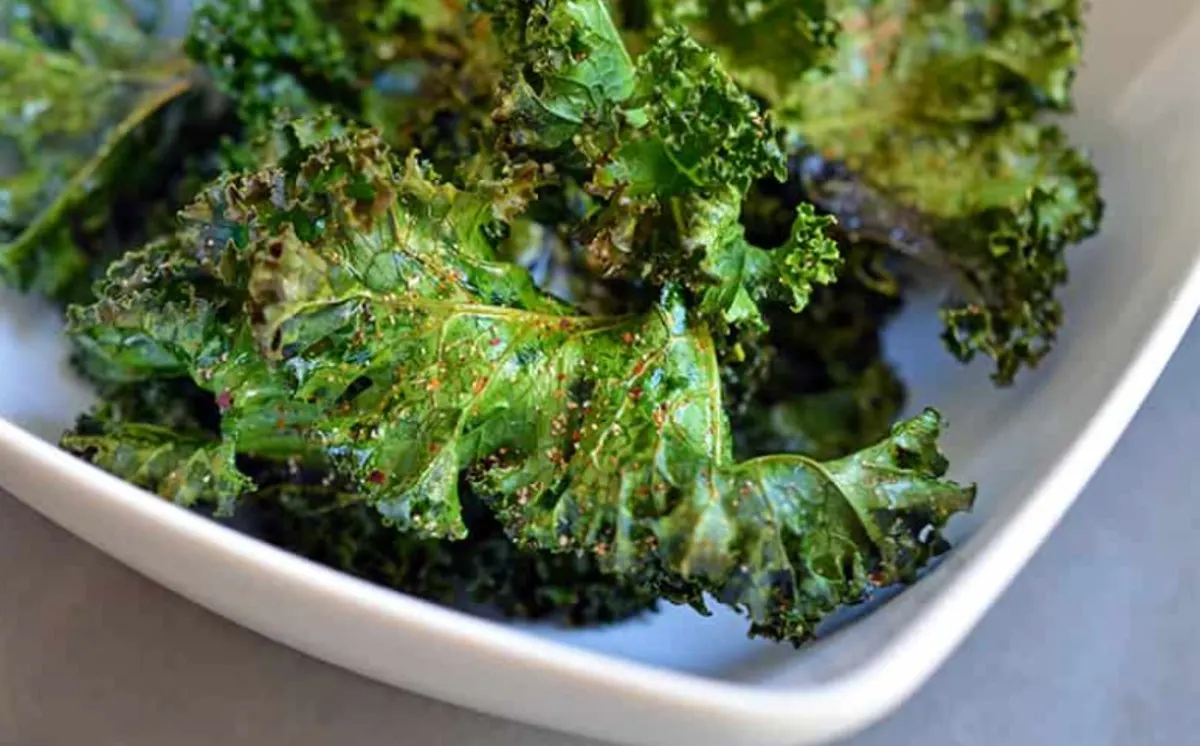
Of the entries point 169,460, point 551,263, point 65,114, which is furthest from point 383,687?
point 65,114

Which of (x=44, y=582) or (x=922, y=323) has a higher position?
(x=922, y=323)

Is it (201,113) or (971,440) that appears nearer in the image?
(971,440)

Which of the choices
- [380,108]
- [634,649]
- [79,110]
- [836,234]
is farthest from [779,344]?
[79,110]

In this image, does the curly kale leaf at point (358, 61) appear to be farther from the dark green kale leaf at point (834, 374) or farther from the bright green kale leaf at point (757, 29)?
the dark green kale leaf at point (834, 374)

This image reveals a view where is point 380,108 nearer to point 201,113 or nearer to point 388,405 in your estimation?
point 201,113

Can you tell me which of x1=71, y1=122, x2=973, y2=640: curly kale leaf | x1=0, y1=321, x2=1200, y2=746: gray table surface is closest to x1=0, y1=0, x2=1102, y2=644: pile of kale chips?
x1=71, y1=122, x2=973, y2=640: curly kale leaf

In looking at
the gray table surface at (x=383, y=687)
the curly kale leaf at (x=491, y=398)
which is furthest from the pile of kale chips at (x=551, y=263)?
→ the gray table surface at (x=383, y=687)

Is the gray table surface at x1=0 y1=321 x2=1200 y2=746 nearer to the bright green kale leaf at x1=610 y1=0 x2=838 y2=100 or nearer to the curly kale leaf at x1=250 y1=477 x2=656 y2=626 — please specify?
the curly kale leaf at x1=250 y1=477 x2=656 y2=626
